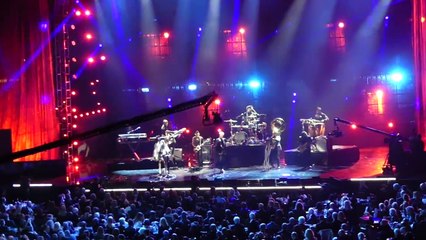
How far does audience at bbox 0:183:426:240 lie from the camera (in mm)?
10016

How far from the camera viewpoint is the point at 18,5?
2175 centimetres

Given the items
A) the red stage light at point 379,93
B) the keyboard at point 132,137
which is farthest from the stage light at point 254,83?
the keyboard at point 132,137

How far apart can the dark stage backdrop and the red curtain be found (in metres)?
14.1

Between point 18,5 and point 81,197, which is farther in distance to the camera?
point 18,5

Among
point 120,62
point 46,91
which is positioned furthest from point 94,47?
point 46,91

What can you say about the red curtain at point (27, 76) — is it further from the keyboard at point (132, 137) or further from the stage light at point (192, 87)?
the stage light at point (192, 87)

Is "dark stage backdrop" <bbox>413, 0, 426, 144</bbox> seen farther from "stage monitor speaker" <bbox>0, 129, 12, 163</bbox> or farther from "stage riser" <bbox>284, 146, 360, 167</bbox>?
"stage monitor speaker" <bbox>0, 129, 12, 163</bbox>

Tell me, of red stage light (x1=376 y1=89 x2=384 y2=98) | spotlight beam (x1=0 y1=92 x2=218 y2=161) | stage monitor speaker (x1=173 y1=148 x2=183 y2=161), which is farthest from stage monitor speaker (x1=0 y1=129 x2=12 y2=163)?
red stage light (x1=376 y1=89 x2=384 y2=98)

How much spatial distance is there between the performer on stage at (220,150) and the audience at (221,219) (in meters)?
6.33

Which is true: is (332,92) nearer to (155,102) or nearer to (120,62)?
(155,102)

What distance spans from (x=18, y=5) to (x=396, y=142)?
14.7 m

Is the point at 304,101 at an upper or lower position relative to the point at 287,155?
upper

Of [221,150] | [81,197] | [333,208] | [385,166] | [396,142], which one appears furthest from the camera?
[221,150]

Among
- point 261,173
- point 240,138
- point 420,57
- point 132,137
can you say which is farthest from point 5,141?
point 420,57
